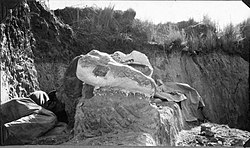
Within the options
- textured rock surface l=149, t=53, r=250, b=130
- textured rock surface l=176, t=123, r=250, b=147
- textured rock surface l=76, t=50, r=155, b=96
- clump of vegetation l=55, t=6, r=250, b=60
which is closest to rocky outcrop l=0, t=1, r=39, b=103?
clump of vegetation l=55, t=6, r=250, b=60

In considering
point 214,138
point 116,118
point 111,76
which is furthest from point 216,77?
point 116,118

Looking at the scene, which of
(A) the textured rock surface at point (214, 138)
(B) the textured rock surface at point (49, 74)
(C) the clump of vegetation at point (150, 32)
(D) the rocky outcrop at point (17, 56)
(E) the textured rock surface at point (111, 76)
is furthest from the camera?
(C) the clump of vegetation at point (150, 32)

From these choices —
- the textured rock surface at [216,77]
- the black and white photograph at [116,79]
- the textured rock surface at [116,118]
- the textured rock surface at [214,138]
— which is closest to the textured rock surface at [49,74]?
the black and white photograph at [116,79]

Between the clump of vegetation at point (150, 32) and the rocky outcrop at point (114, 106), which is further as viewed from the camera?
the clump of vegetation at point (150, 32)

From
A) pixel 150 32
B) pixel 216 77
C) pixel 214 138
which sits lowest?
pixel 214 138

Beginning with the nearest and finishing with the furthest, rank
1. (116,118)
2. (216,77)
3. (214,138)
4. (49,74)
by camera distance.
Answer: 1. (116,118)
2. (214,138)
3. (49,74)
4. (216,77)

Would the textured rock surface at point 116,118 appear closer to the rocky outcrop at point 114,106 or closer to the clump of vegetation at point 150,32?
the rocky outcrop at point 114,106

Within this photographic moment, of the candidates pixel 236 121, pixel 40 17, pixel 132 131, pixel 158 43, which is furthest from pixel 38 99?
pixel 236 121

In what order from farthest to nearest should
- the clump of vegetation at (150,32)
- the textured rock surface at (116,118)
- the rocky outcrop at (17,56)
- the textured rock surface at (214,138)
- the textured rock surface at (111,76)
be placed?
1. the clump of vegetation at (150,32)
2. the rocky outcrop at (17,56)
3. the textured rock surface at (214,138)
4. the textured rock surface at (111,76)
5. the textured rock surface at (116,118)

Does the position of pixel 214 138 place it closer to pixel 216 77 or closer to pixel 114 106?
pixel 114 106

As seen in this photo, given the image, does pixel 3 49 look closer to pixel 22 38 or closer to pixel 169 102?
pixel 22 38

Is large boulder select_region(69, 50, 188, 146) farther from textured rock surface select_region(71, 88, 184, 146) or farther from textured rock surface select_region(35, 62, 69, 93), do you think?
textured rock surface select_region(35, 62, 69, 93)

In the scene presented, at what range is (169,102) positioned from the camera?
5.09m

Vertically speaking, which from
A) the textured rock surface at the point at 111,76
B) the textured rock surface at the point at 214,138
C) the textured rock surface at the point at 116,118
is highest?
the textured rock surface at the point at 111,76
